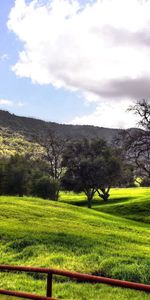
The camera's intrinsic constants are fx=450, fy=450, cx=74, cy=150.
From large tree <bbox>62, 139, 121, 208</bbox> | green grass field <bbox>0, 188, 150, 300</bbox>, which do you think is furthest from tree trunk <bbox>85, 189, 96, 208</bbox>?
green grass field <bbox>0, 188, 150, 300</bbox>

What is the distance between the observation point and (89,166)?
77312 mm

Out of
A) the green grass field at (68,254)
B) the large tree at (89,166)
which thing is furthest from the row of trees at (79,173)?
the green grass field at (68,254)

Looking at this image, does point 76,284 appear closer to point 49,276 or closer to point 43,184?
point 49,276

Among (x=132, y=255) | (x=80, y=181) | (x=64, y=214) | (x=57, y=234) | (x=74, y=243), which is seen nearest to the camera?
(x=132, y=255)

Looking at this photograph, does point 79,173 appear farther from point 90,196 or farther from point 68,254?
point 68,254

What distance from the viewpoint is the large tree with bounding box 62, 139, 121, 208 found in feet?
254

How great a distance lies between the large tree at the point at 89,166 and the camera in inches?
3044

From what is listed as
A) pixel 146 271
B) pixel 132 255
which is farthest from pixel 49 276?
pixel 132 255

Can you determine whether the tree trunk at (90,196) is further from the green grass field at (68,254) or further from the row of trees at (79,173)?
the green grass field at (68,254)

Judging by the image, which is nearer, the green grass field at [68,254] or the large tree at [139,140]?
the green grass field at [68,254]

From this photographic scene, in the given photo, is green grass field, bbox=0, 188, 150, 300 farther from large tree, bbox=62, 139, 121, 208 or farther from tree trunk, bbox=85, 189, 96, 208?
tree trunk, bbox=85, 189, 96, 208

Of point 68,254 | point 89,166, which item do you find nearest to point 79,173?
point 89,166

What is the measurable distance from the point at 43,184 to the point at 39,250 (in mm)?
60376

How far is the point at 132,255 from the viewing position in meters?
19.7
